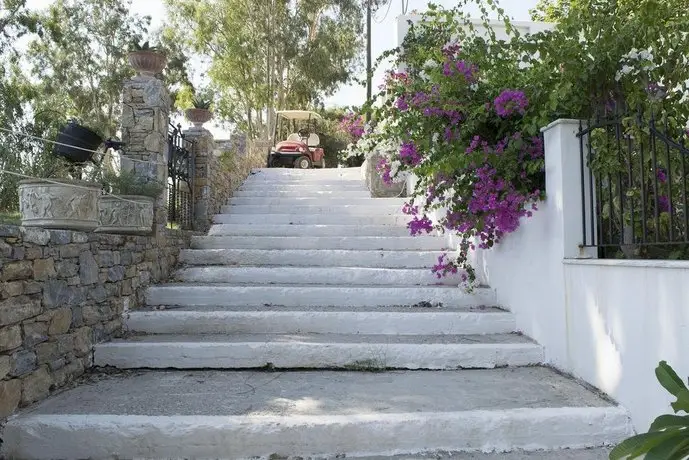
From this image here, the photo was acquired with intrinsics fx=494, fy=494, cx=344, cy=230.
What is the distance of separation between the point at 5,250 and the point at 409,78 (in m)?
3.72

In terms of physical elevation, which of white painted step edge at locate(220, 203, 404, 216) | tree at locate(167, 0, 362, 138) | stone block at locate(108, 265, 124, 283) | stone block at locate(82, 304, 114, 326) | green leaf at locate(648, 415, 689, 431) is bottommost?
green leaf at locate(648, 415, 689, 431)

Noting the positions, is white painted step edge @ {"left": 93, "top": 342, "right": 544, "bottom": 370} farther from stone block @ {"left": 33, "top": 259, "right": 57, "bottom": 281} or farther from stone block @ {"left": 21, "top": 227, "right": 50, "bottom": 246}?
stone block @ {"left": 21, "top": 227, "right": 50, "bottom": 246}

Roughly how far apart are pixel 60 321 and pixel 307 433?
170cm

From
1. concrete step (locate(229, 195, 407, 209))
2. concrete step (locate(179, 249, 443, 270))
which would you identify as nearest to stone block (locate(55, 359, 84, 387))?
concrete step (locate(179, 249, 443, 270))

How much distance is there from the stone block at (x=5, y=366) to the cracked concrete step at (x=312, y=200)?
4631 millimetres

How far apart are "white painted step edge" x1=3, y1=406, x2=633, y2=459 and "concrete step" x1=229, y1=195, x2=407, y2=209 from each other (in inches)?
163

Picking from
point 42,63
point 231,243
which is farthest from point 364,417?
point 42,63

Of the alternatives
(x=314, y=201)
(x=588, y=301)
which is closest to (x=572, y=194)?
(x=588, y=301)

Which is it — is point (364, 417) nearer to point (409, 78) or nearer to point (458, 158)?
point (458, 158)

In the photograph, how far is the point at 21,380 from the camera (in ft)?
8.54

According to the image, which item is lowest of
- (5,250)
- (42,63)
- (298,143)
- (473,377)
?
(473,377)

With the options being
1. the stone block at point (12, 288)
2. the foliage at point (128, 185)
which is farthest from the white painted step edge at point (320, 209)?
the stone block at point (12, 288)

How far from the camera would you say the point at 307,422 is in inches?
97.0

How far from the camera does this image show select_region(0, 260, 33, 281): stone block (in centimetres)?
250
